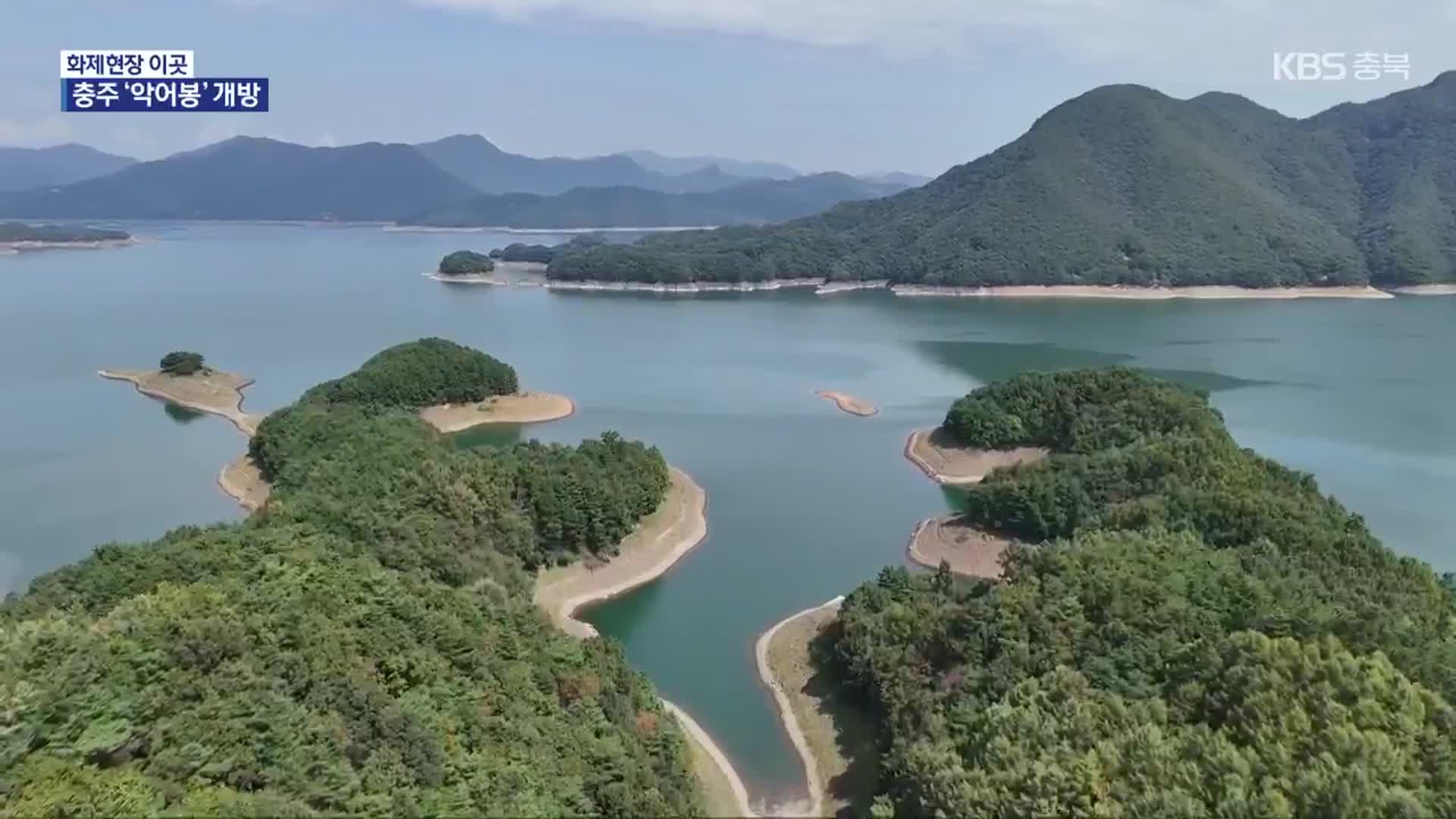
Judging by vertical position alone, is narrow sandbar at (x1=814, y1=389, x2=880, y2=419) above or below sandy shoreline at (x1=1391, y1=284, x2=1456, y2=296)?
below

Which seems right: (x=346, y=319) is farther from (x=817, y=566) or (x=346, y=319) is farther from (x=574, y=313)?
(x=817, y=566)

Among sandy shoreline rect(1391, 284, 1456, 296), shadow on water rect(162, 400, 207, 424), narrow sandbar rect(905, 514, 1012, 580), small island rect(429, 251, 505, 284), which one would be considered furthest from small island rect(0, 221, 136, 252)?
sandy shoreline rect(1391, 284, 1456, 296)

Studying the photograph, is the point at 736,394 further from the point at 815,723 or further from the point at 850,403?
the point at 815,723

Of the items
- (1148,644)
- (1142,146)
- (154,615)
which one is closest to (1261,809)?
(1148,644)

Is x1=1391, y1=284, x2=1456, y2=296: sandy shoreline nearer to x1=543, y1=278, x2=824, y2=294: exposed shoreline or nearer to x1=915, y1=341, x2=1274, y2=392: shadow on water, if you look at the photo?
x1=915, y1=341, x2=1274, y2=392: shadow on water

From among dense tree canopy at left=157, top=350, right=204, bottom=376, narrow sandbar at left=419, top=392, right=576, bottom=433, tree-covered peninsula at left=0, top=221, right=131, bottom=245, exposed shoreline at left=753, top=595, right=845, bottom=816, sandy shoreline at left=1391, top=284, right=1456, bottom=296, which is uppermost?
sandy shoreline at left=1391, top=284, right=1456, bottom=296

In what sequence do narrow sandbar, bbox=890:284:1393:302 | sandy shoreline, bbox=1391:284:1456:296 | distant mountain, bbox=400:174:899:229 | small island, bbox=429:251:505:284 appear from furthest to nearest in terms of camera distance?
1. distant mountain, bbox=400:174:899:229
2. small island, bbox=429:251:505:284
3. narrow sandbar, bbox=890:284:1393:302
4. sandy shoreline, bbox=1391:284:1456:296

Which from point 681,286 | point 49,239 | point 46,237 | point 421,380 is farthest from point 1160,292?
point 46,237
